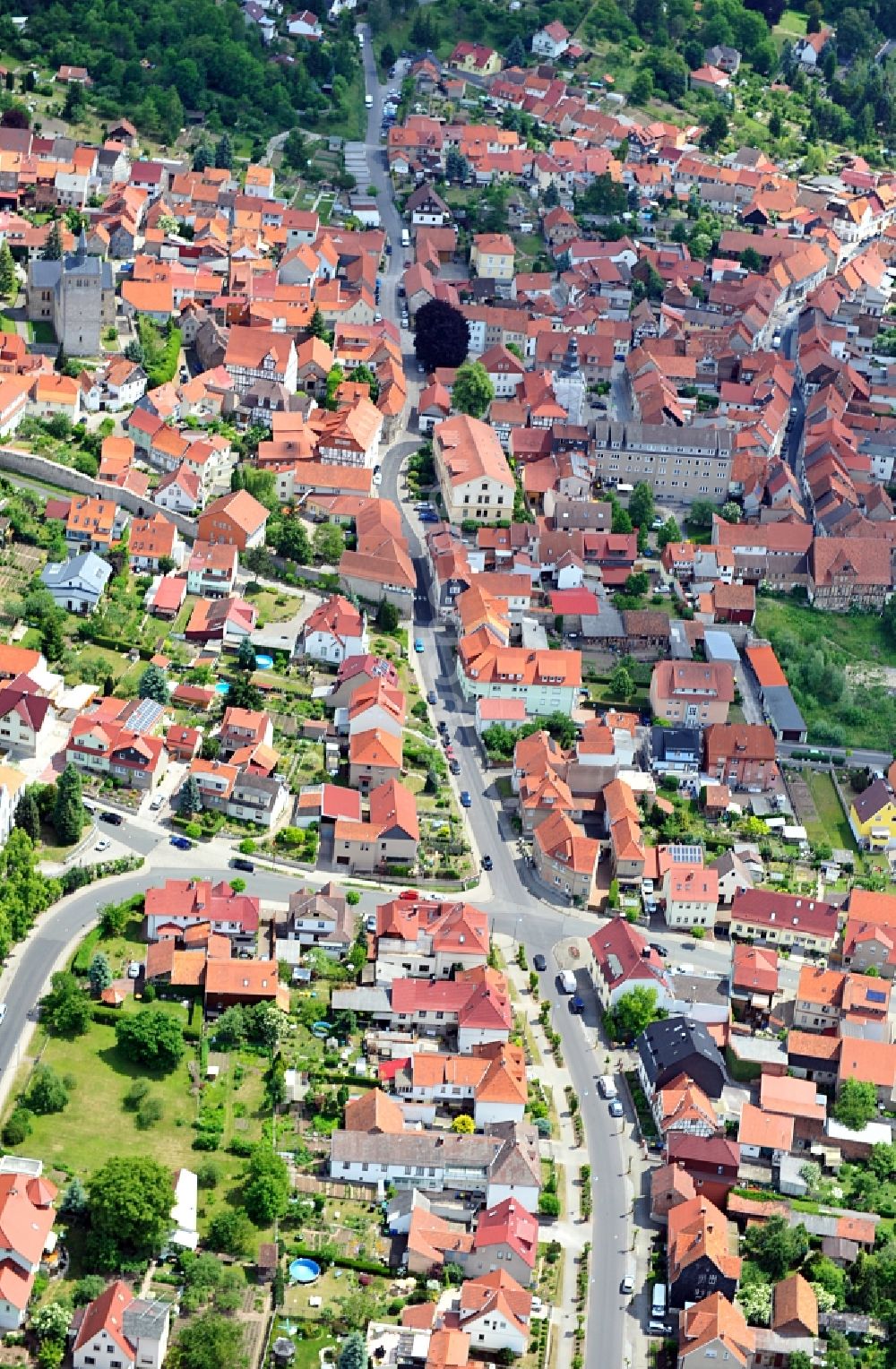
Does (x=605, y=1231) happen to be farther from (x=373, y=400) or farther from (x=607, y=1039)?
(x=373, y=400)

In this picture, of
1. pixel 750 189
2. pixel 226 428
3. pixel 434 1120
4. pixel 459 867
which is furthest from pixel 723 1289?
pixel 750 189

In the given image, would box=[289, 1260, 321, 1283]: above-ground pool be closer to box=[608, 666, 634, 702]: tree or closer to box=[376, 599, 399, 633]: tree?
box=[608, 666, 634, 702]: tree

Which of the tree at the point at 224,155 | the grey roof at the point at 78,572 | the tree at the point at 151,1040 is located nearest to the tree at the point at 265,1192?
the tree at the point at 151,1040

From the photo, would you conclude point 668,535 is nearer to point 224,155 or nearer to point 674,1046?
point 674,1046

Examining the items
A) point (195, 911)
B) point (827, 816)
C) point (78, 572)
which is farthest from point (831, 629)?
point (195, 911)

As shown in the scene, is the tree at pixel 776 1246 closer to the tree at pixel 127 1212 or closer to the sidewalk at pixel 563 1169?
the sidewalk at pixel 563 1169

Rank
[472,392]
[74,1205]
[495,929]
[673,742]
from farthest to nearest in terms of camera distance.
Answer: [472,392] → [673,742] → [495,929] → [74,1205]
